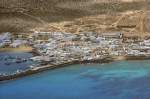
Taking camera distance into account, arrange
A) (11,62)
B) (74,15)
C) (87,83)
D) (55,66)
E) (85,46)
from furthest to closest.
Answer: (74,15) < (85,46) < (11,62) < (55,66) < (87,83)

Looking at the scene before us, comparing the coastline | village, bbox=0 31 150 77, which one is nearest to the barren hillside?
village, bbox=0 31 150 77

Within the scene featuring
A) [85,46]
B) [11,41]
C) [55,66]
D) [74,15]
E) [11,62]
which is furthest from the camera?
[74,15]

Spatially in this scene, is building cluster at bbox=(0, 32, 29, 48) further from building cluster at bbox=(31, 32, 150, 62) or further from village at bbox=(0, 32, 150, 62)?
building cluster at bbox=(31, 32, 150, 62)

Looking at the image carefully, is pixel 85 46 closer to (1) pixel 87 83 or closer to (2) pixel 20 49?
(2) pixel 20 49

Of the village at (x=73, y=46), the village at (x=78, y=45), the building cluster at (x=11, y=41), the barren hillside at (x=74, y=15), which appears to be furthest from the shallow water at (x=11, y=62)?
the barren hillside at (x=74, y=15)

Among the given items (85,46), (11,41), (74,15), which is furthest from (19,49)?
(74,15)

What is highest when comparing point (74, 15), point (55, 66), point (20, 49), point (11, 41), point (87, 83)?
point (74, 15)
